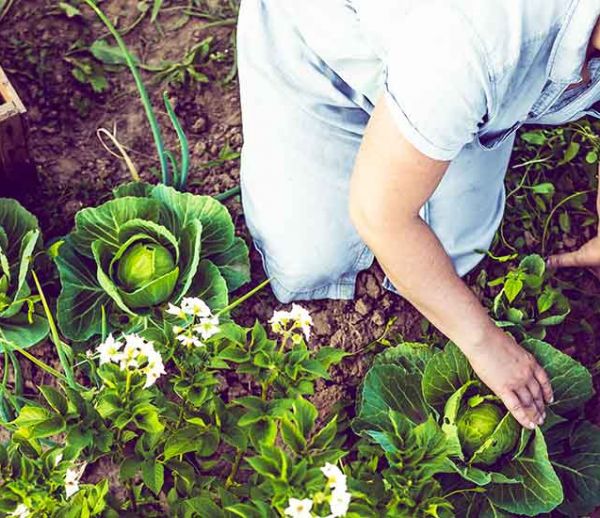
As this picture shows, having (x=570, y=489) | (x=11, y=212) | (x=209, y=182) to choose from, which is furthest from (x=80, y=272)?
(x=570, y=489)

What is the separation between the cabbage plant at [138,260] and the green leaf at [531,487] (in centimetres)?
59

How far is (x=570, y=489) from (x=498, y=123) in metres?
0.73

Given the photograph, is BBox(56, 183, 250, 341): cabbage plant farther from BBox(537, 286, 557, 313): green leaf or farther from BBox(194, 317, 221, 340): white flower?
BBox(537, 286, 557, 313): green leaf

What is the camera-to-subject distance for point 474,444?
4.75 feet

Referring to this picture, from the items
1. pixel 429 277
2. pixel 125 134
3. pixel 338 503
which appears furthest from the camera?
pixel 125 134

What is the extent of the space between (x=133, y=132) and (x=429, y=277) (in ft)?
2.88

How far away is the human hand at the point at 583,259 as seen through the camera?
180 cm

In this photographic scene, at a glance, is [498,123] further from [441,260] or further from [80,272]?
[80,272]

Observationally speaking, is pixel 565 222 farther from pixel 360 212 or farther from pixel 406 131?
pixel 406 131

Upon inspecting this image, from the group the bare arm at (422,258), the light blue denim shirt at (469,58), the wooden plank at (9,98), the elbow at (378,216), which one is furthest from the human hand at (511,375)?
the wooden plank at (9,98)

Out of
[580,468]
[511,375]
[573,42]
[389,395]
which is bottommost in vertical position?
[580,468]

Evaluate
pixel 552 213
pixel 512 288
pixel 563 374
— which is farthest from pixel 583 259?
pixel 563 374

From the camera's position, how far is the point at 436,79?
1.01 m

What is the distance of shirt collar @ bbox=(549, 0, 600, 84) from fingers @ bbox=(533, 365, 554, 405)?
1.85 ft
